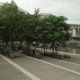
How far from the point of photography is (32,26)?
31875mm

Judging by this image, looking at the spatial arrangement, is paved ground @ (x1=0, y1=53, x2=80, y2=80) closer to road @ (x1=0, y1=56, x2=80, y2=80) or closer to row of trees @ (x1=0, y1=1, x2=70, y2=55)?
road @ (x1=0, y1=56, x2=80, y2=80)

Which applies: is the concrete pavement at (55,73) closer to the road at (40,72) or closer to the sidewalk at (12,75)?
the road at (40,72)

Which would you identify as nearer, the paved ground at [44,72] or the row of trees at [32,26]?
the paved ground at [44,72]

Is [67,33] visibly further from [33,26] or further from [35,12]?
[35,12]

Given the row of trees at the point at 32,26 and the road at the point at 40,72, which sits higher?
the row of trees at the point at 32,26

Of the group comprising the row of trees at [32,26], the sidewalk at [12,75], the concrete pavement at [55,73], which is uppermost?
the row of trees at [32,26]

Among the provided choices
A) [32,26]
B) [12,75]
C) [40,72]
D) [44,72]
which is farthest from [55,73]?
[32,26]

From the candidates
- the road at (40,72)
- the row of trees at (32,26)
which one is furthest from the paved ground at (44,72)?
the row of trees at (32,26)

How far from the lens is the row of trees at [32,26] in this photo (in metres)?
29.7

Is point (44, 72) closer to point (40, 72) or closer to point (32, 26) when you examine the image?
point (40, 72)

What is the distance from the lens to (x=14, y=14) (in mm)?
29359

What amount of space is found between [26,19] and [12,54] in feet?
18.0

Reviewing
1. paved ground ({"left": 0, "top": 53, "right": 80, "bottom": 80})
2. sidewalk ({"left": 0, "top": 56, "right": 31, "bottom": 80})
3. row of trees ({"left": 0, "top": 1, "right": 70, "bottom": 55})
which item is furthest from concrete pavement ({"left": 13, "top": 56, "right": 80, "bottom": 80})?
row of trees ({"left": 0, "top": 1, "right": 70, "bottom": 55})

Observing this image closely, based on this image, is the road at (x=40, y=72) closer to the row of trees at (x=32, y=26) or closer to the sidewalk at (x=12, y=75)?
the sidewalk at (x=12, y=75)
